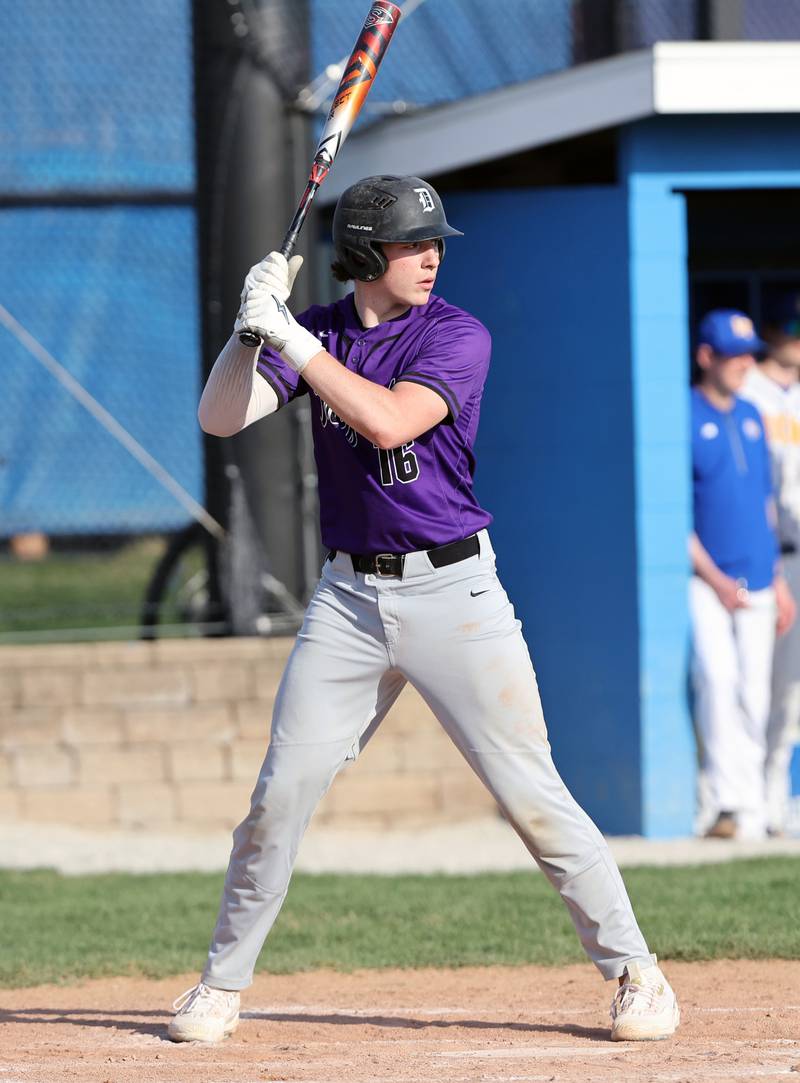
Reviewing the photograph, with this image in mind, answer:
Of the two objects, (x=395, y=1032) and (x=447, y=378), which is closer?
(x=447, y=378)

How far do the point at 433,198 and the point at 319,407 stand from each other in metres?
0.56

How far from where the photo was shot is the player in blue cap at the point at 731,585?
7527mm

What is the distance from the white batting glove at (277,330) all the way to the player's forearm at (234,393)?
0.17 meters

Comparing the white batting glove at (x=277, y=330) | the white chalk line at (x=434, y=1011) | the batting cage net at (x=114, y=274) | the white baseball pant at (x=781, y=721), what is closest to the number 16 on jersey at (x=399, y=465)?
the white batting glove at (x=277, y=330)

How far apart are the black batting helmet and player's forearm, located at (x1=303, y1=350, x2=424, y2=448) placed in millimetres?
363

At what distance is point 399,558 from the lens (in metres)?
4.12

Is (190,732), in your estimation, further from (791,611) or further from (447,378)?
(447,378)

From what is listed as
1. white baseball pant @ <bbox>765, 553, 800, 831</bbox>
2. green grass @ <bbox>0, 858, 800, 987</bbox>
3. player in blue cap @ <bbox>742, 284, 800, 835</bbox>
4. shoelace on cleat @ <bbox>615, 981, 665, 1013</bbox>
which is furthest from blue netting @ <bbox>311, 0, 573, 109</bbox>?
shoelace on cleat @ <bbox>615, 981, 665, 1013</bbox>

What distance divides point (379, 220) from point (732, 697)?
3909mm

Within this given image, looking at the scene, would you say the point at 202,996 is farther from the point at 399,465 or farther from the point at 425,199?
the point at 425,199

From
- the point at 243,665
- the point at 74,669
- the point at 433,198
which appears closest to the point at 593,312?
the point at 243,665

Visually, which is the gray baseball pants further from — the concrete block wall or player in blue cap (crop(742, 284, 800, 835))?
the concrete block wall

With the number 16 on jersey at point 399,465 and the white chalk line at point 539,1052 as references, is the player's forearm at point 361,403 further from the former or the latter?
the white chalk line at point 539,1052

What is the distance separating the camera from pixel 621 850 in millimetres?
7383
